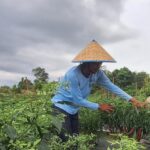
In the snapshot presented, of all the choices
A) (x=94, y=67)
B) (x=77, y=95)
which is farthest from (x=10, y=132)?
(x=94, y=67)

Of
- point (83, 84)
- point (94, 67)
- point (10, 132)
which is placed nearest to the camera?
point (10, 132)

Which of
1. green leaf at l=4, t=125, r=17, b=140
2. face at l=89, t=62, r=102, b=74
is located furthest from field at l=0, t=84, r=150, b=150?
face at l=89, t=62, r=102, b=74

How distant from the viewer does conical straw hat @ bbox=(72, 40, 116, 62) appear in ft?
17.1

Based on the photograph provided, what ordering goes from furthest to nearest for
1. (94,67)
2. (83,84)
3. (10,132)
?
1. (83,84)
2. (94,67)
3. (10,132)

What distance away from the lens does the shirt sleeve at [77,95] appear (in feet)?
15.9

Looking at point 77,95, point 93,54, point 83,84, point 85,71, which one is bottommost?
A: point 77,95

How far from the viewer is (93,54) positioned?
5.37 m

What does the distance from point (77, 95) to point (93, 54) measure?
0.65m

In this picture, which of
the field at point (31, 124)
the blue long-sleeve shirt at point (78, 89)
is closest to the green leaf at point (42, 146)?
the field at point (31, 124)

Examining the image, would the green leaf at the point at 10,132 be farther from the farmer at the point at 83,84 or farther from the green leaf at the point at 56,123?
the farmer at the point at 83,84

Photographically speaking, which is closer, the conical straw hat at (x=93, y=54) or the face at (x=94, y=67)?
the face at (x=94, y=67)

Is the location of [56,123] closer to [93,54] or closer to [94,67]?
[94,67]

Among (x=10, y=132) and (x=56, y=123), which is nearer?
(x=10, y=132)

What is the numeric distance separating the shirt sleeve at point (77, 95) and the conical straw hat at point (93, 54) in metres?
0.27
